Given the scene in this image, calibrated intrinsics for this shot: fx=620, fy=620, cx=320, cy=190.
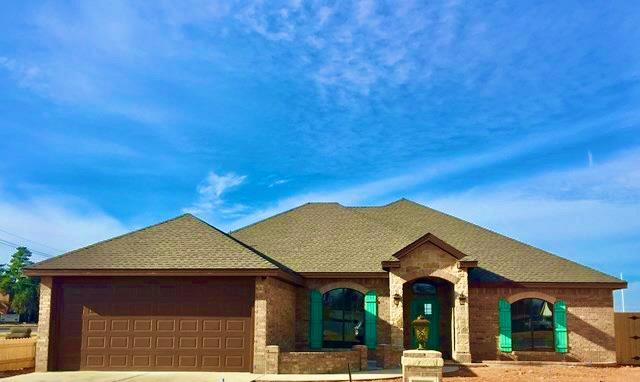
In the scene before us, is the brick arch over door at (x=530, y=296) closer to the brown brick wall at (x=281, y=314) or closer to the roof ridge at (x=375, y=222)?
the roof ridge at (x=375, y=222)

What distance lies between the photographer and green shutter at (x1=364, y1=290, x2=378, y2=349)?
23.1 metres

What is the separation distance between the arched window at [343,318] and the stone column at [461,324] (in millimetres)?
3631

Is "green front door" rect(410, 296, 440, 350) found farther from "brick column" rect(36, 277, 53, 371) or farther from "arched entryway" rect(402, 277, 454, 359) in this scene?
"brick column" rect(36, 277, 53, 371)

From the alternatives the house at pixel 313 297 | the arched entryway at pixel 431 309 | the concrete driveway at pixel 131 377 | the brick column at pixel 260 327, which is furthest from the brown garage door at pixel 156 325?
the arched entryway at pixel 431 309

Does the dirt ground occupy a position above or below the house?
below

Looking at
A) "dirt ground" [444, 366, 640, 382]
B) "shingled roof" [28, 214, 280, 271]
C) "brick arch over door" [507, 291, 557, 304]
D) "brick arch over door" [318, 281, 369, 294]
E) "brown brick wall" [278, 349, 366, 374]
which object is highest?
"shingled roof" [28, 214, 280, 271]

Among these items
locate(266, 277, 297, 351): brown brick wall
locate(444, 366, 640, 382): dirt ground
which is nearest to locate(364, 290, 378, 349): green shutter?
locate(266, 277, 297, 351): brown brick wall

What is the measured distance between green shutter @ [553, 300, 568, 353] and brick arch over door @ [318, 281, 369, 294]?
→ 283 inches

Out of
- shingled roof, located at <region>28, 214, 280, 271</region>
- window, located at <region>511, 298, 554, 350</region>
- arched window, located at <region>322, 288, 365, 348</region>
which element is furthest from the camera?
arched window, located at <region>322, 288, 365, 348</region>

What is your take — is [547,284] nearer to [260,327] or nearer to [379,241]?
[379,241]

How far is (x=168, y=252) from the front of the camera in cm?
2033

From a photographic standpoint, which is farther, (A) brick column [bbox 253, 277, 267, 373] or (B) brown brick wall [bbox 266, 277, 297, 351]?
(B) brown brick wall [bbox 266, 277, 297, 351]

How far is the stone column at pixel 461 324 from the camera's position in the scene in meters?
21.9

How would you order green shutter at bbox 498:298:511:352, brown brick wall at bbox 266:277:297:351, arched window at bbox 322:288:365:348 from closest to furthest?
1. brown brick wall at bbox 266:277:297:351
2. green shutter at bbox 498:298:511:352
3. arched window at bbox 322:288:365:348
